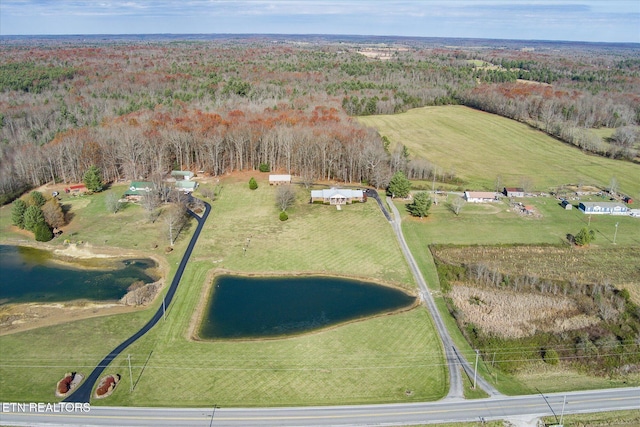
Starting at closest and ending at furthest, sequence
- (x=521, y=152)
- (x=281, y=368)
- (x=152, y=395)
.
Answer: (x=152, y=395) → (x=281, y=368) → (x=521, y=152)

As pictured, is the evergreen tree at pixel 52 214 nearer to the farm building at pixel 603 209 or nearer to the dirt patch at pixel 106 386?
the dirt patch at pixel 106 386

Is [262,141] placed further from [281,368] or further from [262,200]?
[281,368]

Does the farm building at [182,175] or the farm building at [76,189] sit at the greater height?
the farm building at [182,175]

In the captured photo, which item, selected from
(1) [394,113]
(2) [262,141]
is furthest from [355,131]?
(1) [394,113]

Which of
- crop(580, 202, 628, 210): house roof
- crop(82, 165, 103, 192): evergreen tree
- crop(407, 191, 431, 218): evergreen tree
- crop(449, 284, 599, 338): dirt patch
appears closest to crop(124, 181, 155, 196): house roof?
crop(82, 165, 103, 192): evergreen tree

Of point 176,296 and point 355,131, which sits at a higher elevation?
point 355,131

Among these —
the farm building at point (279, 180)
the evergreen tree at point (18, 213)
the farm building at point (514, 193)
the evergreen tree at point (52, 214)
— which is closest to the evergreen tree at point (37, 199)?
the evergreen tree at point (18, 213)
